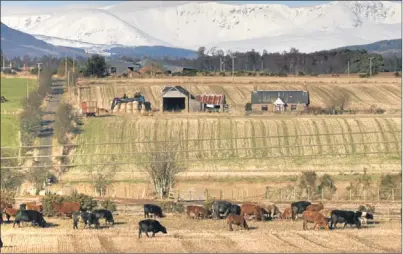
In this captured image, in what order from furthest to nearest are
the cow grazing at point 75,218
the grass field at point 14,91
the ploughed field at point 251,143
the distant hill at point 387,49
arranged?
the distant hill at point 387,49 → the grass field at point 14,91 → the ploughed field at point 251,143 → the cow grazing at point 75,218

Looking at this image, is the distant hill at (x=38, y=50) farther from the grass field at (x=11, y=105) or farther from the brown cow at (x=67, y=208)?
the brown cow at (x=67, y=208)

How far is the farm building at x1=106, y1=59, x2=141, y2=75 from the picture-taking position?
93.2m

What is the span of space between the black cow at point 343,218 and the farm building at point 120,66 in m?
59.7

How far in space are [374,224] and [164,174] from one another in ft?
51.5

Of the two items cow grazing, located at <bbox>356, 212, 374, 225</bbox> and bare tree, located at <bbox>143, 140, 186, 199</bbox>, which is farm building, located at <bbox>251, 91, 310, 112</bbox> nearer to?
bare tree, located at <bbox>143, 140, 186, 199</bbox>

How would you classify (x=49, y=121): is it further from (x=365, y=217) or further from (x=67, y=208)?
(x=365, y=217)

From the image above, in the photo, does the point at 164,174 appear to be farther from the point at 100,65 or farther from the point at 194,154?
the point at 100,65

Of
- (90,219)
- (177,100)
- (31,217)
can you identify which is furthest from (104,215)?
(177,100)

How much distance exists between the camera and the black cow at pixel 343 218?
33906 millimetres

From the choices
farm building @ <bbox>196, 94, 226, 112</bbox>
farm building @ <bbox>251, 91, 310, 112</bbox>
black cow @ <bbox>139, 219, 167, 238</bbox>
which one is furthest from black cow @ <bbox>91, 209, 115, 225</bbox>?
farm building @ <bbox>251, 91, 310, 112</bbox>

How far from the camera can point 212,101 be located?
255ft

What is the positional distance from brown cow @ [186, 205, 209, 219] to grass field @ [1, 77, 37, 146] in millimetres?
28260

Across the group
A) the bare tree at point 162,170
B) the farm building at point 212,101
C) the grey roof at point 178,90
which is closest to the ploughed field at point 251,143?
the bare tree at point 162,170

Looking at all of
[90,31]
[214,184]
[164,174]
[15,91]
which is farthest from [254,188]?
[90,31]
